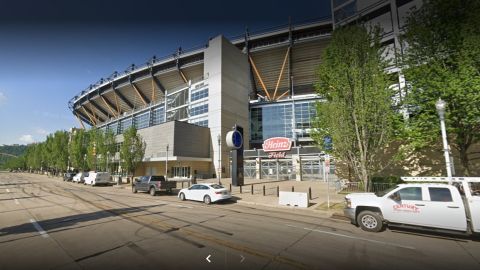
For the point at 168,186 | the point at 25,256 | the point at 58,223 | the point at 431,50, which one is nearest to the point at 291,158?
the point at 168,186

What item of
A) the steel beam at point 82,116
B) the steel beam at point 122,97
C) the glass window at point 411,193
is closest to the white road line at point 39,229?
the glass window at point 411,193

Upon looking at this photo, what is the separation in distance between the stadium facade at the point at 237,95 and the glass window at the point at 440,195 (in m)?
31.3

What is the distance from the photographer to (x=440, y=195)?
27.5 feet

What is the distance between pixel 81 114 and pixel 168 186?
109299mm

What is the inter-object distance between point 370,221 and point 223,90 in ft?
146

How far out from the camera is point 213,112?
168 feet

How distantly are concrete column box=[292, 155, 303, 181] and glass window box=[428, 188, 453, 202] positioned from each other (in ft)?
103

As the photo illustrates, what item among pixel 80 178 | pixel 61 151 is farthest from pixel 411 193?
pixel 61 151

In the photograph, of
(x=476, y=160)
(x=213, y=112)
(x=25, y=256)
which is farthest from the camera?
(x=213, y=112)

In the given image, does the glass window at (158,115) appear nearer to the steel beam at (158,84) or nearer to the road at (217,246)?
the steel beam at (158,84)

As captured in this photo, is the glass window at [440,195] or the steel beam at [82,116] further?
the steel beam at [82,116]

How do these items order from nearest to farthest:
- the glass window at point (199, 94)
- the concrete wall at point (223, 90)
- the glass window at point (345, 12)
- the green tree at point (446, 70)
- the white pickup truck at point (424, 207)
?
the white pickup truck at point (424, 207)
the green tree at point (446, 70)
the glass window at point (345, 12)
the concrete wall at point (223, 90)
the glass window at point (199, 94)

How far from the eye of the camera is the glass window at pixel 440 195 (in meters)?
8.24

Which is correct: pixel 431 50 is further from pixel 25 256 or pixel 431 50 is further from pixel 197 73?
pixel 197 73
